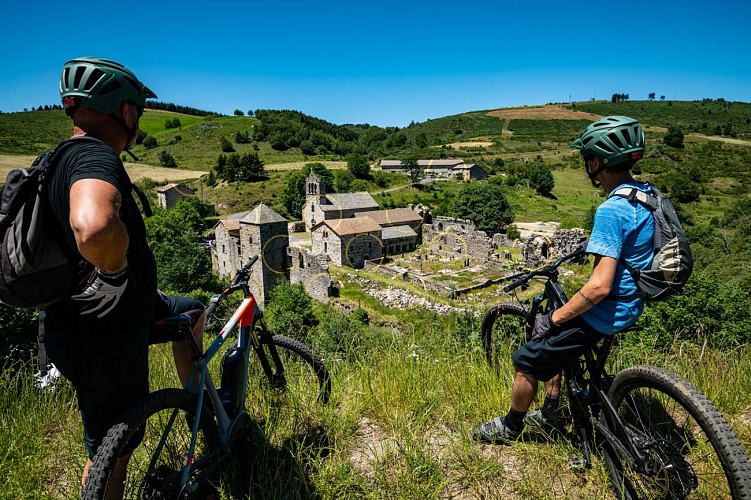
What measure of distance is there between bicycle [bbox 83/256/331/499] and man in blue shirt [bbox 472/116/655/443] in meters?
1.57

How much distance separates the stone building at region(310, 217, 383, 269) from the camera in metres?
33.3

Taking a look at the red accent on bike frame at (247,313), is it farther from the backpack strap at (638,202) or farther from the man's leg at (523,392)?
the backpack strap at (638,202)

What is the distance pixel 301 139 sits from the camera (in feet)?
334

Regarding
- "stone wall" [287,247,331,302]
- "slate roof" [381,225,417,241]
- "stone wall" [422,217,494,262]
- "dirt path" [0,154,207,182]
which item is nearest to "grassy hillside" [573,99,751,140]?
"stone wall" [422,217,494,262]

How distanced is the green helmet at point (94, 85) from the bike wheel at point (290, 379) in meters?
1.93

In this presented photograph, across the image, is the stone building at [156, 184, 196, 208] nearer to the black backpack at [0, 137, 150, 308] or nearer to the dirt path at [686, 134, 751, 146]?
the black backpack at [0, 137, 150, 308]

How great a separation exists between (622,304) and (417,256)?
34088 mm

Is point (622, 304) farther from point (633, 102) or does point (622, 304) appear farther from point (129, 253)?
point (633, 102)

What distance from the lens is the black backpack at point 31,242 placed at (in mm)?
1662

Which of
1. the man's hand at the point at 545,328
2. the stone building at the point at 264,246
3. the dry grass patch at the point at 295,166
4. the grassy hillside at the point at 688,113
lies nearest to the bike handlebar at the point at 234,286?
the man's hand at the point at 545,328

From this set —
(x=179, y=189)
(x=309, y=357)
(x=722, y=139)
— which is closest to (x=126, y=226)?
(x=309, y=357)

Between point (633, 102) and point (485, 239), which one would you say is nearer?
point (485, 239)

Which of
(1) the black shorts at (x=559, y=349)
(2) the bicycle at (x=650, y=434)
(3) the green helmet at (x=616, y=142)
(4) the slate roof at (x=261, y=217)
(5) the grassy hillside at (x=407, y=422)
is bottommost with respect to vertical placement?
(4) the slate roof at (x=261, y=217)

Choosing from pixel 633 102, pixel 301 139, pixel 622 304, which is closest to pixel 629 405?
pixel 622 304
